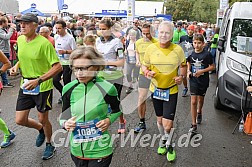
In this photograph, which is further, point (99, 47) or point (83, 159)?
point (99, 47)

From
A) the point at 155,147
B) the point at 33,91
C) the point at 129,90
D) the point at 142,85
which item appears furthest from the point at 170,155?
the point at 129,90

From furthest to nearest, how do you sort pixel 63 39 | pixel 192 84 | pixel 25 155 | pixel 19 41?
pixel 63 39 → pixel 192 84 → pixel 25 155 → pixel 19 41

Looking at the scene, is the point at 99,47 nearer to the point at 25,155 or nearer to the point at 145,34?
the point at 145,34

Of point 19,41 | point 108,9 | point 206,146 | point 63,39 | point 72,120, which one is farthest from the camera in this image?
point 108,9

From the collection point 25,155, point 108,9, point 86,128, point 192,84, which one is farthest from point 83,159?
point 108,9

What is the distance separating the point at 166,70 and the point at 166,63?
0.09 meters

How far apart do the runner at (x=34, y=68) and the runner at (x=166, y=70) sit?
1.25m

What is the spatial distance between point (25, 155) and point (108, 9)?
29555 mm

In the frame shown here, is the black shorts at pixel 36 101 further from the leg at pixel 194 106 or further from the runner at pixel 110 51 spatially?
the leg at pixel 194 106

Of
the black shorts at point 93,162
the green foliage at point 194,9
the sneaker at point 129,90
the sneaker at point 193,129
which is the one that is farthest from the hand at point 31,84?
the green foliage at point 194,9

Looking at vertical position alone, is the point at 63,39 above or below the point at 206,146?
above

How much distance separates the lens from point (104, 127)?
2582mm

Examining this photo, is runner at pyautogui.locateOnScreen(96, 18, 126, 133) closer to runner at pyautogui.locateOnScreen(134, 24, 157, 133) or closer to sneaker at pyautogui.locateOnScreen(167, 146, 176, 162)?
runner at pyautogui.locateOnScreen(134, 24, 157, 133)

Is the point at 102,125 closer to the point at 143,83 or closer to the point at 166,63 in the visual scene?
the point at 166,63
